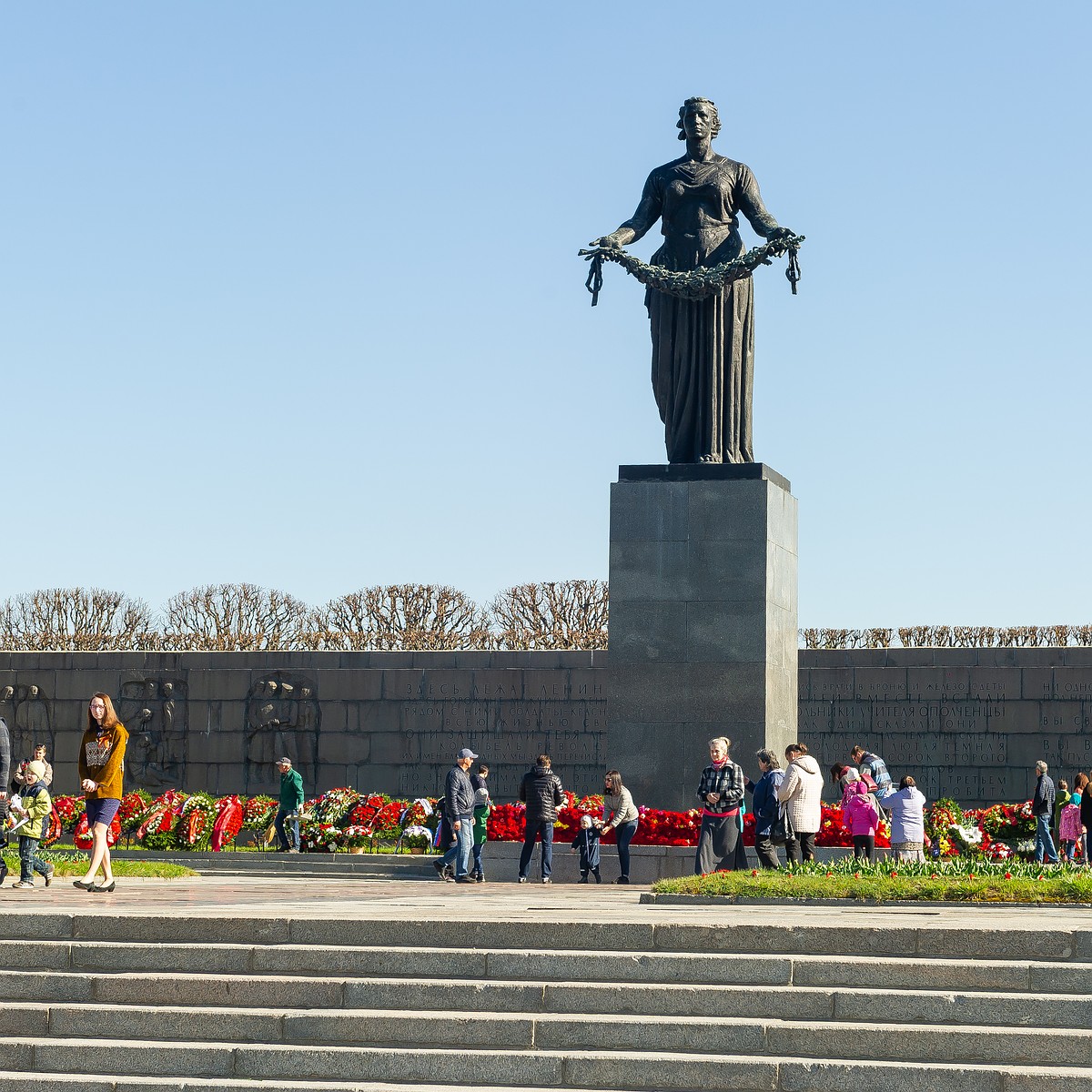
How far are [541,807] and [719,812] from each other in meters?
3.02

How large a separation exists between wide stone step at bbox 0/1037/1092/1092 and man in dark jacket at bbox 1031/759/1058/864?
12.7 m

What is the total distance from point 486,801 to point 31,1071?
1030cm

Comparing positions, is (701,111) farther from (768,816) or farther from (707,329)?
(768,816)

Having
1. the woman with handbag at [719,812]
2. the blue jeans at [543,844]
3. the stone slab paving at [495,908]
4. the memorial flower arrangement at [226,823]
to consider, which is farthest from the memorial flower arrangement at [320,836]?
the woman with handbag at [719,812]

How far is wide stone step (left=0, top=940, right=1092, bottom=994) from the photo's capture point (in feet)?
30.7

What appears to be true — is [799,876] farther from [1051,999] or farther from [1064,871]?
[1051,999]

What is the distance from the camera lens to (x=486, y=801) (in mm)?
19578

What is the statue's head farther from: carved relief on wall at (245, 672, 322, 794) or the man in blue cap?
carved relief on wall at (245, 672, 322, 794)

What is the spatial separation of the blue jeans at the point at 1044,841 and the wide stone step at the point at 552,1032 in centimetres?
1237

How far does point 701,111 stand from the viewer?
64.3ft

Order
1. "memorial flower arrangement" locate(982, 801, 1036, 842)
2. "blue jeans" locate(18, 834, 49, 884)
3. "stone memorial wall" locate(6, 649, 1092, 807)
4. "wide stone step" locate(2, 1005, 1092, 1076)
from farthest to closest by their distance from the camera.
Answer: "stone memorial wall" locate(6, 649, 1092, 807)
"memorial flower arrangement" locate(982, 801, 1036, 842)
"blue jeans" locate(18, 834, 49, 884)
"wide stone step" locate(2, 1005, 1092, 1076)

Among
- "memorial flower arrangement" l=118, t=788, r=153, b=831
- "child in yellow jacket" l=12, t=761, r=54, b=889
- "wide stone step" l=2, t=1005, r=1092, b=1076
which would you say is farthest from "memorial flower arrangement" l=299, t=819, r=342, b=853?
"wide stone step" l=2, t=1005, r=1092, b=1076

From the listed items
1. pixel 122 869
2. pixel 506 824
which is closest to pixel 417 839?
pixel 506 824

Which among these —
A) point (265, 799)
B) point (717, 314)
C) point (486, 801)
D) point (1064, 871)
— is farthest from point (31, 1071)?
point (265, 799)
